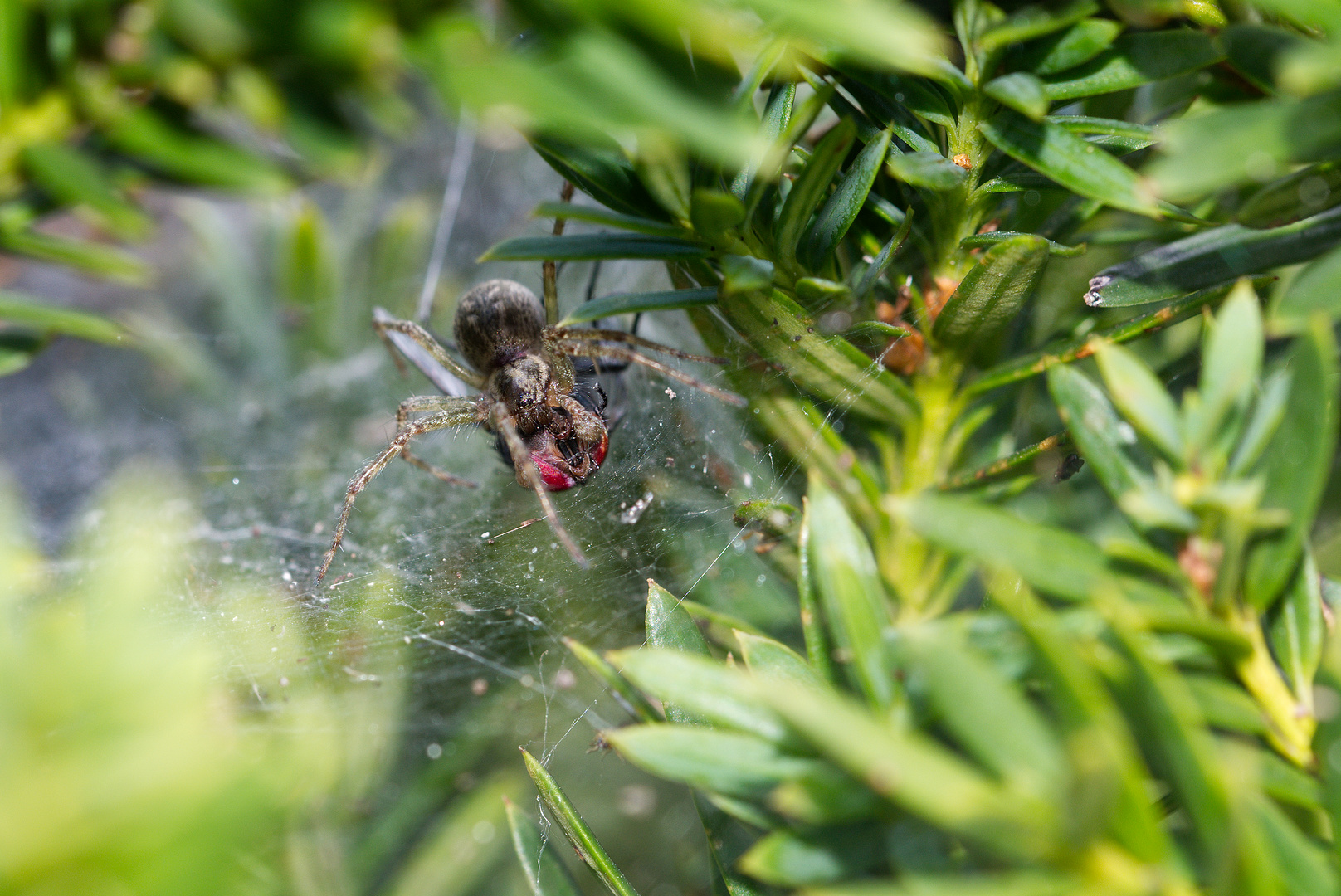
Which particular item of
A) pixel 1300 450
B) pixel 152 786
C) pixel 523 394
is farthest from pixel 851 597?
pixel 523 394

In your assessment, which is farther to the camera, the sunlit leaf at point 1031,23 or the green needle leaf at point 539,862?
the green needle leaf at point 539,862

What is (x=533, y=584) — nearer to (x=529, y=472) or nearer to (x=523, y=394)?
(x=529, y=472)

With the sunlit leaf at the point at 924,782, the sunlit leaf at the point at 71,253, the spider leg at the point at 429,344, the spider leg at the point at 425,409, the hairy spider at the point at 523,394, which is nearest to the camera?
the sunlit leaf at the point at 924,782

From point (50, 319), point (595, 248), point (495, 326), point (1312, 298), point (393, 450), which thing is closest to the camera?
point (1312, 298)

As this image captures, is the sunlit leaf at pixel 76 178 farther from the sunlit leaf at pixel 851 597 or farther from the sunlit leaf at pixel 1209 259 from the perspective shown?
the sunlit leaf at pixel 1209 259

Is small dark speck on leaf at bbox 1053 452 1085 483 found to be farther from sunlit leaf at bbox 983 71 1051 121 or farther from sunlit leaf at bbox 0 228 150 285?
sunlit leaf at bbox 0 228 150 285

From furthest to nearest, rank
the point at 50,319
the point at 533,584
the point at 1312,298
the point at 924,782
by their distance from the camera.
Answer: the point at 533,584, the point at 50,319, the point at 1312,298, the point at 924,782

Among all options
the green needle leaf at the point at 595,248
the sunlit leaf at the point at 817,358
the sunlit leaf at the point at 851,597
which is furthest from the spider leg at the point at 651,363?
the sunlit leaf at the point at 851,597
